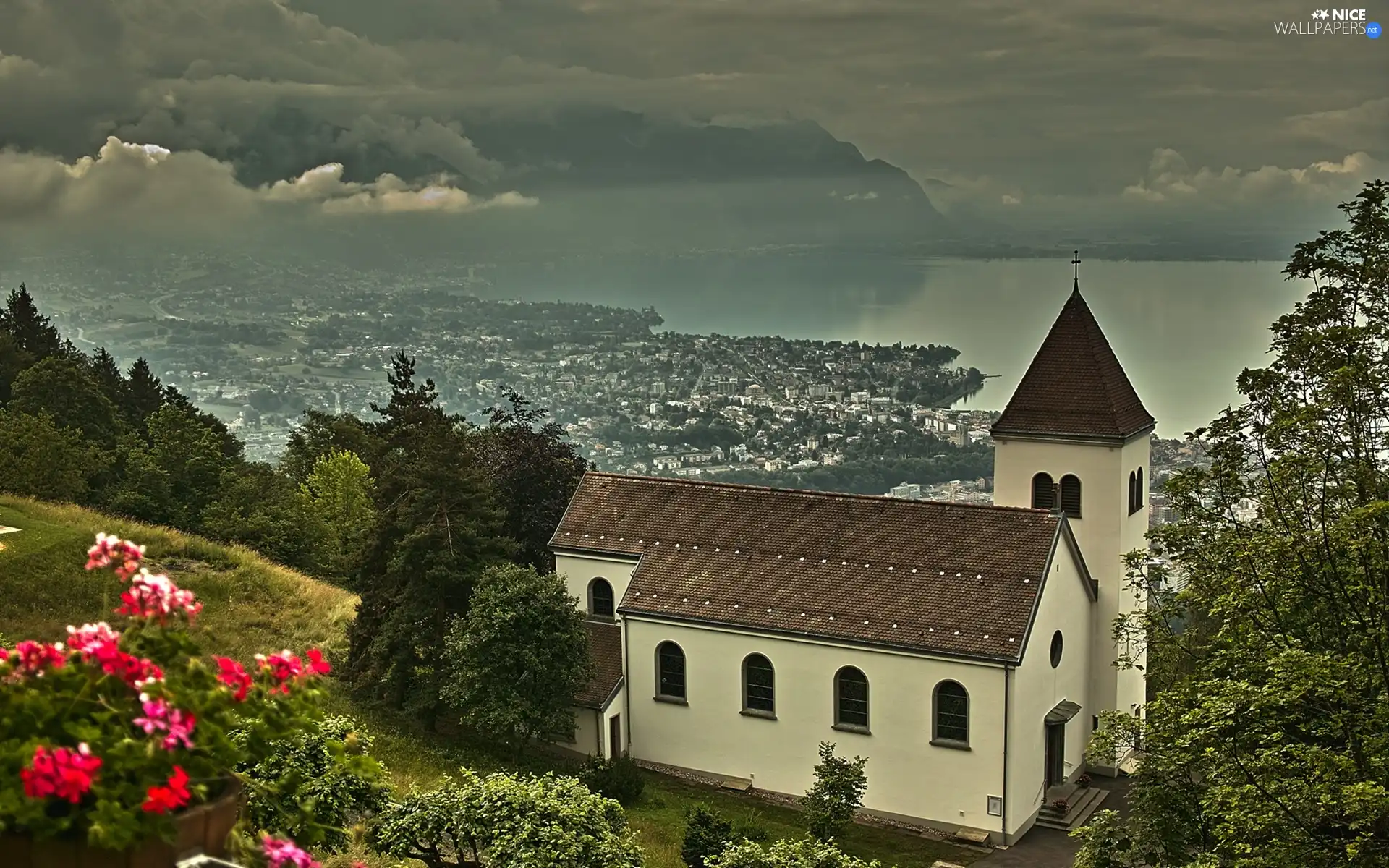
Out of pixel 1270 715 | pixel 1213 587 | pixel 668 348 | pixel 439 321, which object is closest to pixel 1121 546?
→ pixel 1213 587

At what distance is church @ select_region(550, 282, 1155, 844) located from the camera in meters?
29.9

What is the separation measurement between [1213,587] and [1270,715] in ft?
8.39

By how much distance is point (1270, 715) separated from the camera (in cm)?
1847

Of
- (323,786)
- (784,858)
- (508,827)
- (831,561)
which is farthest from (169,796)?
(831,561)

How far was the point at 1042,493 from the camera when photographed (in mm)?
33750

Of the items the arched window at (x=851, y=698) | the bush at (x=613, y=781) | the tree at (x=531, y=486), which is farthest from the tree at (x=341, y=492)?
the arched window at (x=851, y=698)

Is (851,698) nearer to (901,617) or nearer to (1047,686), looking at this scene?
(901,617)

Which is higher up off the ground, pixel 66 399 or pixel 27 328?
pixel 27 328

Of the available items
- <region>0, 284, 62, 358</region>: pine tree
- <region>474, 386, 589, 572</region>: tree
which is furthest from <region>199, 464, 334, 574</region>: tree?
<region>0, 284, 62, 358</region>: pine tree

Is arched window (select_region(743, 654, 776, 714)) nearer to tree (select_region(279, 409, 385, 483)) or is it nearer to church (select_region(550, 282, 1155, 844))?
church (select_region(550, 282, 1155, 844))

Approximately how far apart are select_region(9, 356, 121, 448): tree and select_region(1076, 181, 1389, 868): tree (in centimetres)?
4323

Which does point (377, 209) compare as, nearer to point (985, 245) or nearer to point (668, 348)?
point (668, 348)

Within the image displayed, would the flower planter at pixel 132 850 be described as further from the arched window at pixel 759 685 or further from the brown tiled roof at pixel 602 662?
the brown tiled roof at pixel 602 662

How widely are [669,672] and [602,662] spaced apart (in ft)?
6.16
